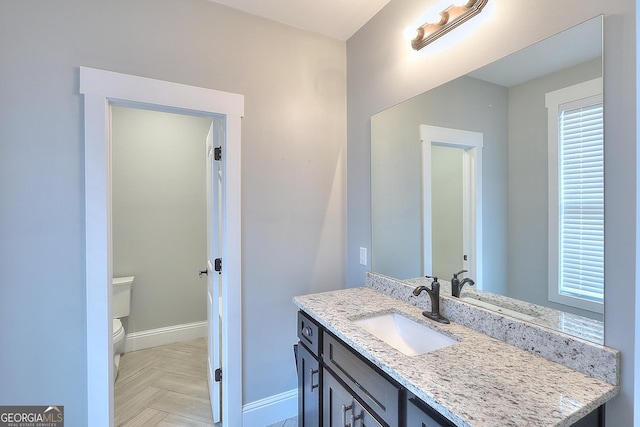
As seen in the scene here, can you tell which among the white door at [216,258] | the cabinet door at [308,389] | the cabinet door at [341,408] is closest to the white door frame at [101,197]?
the white door at [216,258]

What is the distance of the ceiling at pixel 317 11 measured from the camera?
169cm

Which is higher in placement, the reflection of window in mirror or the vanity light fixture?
the vanity light fixture

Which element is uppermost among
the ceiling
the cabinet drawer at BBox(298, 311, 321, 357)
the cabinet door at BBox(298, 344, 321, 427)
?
the ceiling

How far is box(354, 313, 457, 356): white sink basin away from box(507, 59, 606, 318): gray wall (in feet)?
1.22

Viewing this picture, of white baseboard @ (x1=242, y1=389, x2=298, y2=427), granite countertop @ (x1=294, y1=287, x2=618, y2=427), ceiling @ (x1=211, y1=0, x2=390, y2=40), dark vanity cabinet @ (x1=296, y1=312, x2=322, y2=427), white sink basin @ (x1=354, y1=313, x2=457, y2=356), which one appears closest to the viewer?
granite countertop @ (x1=294, y1=287, x2=618, y2=427)

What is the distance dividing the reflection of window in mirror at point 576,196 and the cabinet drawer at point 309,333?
38.4 inches

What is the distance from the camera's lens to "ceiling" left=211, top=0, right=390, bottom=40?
1694 millimetres

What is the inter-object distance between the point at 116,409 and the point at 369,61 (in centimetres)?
296

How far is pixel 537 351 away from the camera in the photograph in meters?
0.98

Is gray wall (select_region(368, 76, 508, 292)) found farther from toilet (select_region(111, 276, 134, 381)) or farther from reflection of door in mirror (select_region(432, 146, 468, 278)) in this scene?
toilet (select_region(111, 276, 134, 381))

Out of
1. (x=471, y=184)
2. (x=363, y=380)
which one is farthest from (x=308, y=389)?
(x=471, y=184)


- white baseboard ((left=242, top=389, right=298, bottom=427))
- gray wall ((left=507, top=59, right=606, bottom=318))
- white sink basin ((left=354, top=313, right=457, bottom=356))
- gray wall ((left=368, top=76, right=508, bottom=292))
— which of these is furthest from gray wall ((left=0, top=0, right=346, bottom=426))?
gray wall ((left=507, top=59, right=606, bottom=318))

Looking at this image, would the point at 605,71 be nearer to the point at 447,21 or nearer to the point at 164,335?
the point at 447,21

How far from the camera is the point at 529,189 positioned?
43.3 inches
